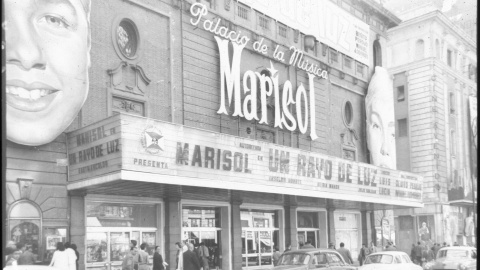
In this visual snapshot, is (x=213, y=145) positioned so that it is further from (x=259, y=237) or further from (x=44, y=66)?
(x=259, y=237)

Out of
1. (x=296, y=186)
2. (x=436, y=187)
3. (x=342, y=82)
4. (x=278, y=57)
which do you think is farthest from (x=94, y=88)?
(x=436, y=187)

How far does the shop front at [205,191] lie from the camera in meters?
18.1

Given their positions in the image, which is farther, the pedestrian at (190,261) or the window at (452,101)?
the window at (452,101)

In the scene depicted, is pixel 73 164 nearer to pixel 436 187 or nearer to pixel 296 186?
pixel 296 186

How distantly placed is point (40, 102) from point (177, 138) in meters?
4.25

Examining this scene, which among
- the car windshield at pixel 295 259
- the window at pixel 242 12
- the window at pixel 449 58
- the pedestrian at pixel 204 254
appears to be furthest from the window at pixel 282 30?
the window at pixel 449 58

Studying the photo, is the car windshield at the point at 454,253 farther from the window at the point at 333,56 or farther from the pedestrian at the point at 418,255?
the window at the point at 333,56

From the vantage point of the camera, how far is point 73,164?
19.0 metres

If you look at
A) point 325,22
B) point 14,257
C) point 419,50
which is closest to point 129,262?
point 14,257

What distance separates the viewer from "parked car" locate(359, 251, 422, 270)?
19.8 metres

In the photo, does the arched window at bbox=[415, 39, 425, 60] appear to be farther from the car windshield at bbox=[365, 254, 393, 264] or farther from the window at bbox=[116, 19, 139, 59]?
the window at bbox=[116, 19, 139, 59]

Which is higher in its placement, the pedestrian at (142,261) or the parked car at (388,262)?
the pedestrian at (142,261)

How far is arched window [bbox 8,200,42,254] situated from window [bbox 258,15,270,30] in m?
14.2

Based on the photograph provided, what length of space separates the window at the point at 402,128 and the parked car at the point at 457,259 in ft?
77.4
